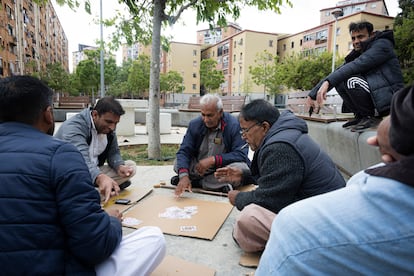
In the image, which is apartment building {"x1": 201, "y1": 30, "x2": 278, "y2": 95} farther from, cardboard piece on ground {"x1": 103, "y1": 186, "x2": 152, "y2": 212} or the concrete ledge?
cardboard piece on ground {"x1": 103, "y1": 186, "x2": 152, "y2": 212}

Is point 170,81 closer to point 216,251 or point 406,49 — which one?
point 406,49

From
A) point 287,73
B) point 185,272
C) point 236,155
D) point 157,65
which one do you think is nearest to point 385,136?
point 185,272

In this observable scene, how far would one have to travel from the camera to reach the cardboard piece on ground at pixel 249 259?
2.06 metres

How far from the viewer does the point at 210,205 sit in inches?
126

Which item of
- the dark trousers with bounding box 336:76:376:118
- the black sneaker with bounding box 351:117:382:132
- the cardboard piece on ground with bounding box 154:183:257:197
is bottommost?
the cardboard piece on ground with bounding box 154:183:257:197

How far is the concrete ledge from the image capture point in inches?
122

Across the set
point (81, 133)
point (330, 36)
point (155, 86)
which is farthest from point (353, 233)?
point (330, 36)

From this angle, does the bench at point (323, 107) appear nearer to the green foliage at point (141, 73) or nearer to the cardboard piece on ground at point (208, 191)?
the cardboard piece on ground at point (208, 191)

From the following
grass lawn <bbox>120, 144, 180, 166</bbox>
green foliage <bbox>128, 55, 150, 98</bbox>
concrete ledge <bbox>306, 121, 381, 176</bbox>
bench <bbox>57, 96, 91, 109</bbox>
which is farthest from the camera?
green foliage <bbox>128, 55, 150, 98</bbox>

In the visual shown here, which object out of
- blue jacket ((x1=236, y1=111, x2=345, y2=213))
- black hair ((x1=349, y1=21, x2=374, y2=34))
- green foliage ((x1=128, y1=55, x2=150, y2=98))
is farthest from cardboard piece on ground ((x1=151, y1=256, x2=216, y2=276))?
green foliage ((x1=128, y1=55, x2=150, y2=98))

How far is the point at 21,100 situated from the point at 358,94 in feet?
10.7

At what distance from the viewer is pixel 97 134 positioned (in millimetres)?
3203

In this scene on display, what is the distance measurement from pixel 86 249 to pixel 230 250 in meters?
1.34

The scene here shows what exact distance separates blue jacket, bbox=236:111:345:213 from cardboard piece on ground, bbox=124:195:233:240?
872 mm
